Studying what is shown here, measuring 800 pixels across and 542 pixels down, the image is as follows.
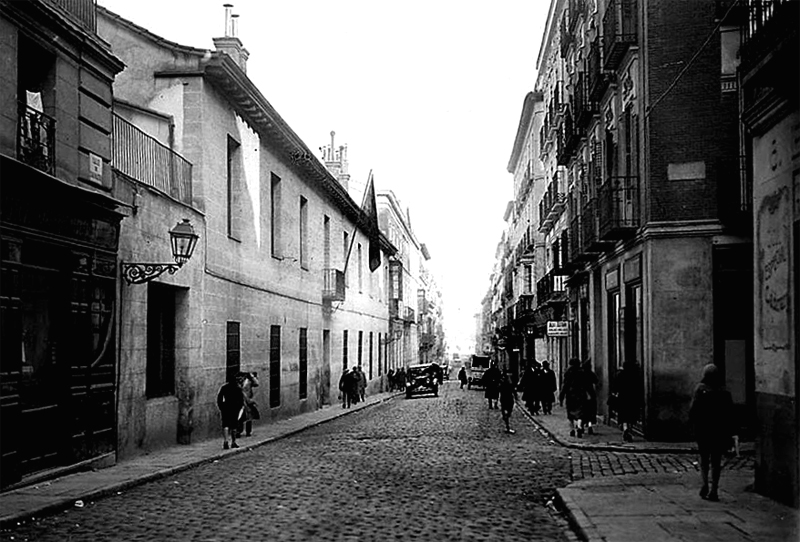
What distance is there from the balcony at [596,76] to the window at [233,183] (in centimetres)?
861

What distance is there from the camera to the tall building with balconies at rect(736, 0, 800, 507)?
10.0 metres

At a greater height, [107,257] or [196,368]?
[107,257]

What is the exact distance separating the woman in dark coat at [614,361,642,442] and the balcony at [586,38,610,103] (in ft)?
22.6

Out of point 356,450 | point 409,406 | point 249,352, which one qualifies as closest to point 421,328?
point 409,406

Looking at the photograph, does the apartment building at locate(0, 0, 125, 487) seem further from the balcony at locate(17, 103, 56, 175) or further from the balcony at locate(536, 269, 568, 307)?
the balcony at locate(536, 269, 568, 307)

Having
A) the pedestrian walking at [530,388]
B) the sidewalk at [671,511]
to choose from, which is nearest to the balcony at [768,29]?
the sidewalk at [671,511]

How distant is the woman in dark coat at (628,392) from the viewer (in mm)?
19062

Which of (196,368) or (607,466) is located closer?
(607,466)

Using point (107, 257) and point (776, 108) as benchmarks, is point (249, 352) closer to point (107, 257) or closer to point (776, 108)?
point (107, 257)

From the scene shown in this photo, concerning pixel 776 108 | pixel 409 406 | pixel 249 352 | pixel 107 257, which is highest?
pixel 776 108

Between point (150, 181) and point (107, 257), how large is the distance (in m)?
3.30

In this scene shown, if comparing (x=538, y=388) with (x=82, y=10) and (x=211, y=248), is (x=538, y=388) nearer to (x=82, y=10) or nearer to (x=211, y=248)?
(x=211, y=248)

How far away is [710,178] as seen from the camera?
18.4 meters

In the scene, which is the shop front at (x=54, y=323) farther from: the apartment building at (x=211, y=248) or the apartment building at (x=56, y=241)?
the apartment building at (x=211, y=248)
